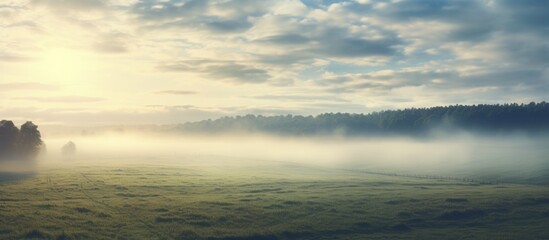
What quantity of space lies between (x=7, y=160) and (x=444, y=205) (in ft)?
390

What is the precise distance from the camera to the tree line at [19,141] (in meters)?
139

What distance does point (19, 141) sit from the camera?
142 metres

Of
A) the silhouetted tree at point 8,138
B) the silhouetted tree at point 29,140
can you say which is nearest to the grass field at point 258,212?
the silhouetted tree at point 8,138

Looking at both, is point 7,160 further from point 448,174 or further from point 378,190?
point 448,174

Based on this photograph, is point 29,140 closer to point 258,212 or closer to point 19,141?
point 19,141

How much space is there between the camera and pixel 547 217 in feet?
218

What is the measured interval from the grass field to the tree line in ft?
184

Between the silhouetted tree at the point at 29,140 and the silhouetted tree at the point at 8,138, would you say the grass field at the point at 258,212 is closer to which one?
the silhouetted tree at the point at 8,138

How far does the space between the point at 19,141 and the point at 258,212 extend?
348ft

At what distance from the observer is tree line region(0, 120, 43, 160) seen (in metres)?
139

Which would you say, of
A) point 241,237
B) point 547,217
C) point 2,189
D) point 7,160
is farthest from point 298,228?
point 7,160

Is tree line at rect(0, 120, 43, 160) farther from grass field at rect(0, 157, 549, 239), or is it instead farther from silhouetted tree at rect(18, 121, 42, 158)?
grass field at rect(0, 157, 549, 239)

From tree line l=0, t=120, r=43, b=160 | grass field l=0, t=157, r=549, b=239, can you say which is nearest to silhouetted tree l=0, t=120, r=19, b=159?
tree line l=0, t=120, r=43, b=160

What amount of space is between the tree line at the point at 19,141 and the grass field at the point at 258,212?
56190 mm
